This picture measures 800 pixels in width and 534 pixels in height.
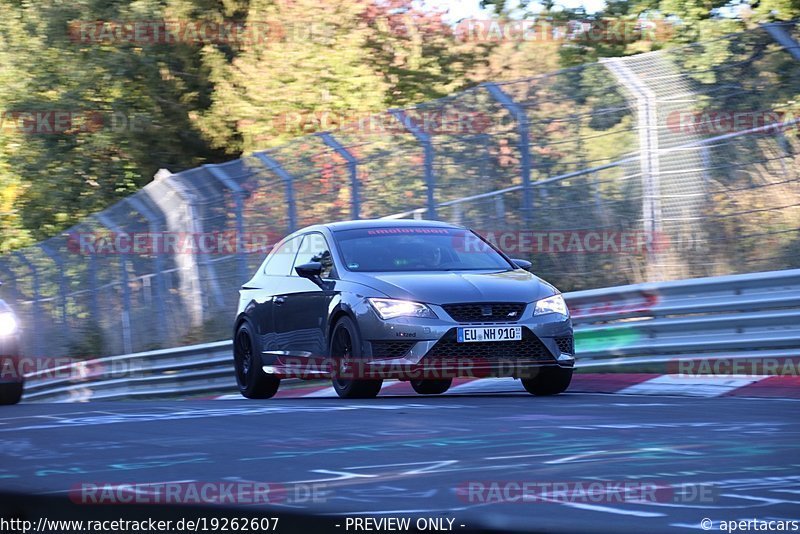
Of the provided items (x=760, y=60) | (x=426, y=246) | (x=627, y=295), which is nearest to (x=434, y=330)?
(x=426, y=246)

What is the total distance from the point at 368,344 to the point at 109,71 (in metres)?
27.0

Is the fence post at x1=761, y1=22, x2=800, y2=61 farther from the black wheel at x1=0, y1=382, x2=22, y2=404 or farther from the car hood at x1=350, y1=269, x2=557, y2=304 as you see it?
the black wheel at x1=0, y1=382, x2=22, y2=404

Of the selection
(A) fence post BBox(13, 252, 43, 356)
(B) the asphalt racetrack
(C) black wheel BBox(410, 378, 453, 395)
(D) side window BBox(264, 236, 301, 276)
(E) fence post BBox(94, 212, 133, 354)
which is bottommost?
(A) fence post BBox(13, 252, 43, 356)

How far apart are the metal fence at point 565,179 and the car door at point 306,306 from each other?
329 centimetres

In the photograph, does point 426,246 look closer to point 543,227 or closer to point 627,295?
point 627,295

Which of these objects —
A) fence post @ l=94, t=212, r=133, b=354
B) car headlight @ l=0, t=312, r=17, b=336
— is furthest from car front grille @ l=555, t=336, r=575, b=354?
fence post @ l=94, t=212, r=133, b=354

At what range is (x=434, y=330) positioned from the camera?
10.5 metres

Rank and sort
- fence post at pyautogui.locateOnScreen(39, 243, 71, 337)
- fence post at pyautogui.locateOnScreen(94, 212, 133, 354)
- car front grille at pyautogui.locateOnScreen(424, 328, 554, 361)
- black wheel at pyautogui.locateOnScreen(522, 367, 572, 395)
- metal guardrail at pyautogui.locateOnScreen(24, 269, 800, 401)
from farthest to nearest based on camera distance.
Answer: fence post at pyautogui.locateOnScreen(39, 243, 71, 337), fence post at pyautogui.locateOnScreen(94, 212, 133, 354), metal guardrail at pyautogui.locateOnScreen(24, 269, 800, 401), black wheel at pyautogui.locateOnScreen(522, 367, 572, 395), car front grille at pyautogui.locateOnScreen(424, 328, 554, 361)

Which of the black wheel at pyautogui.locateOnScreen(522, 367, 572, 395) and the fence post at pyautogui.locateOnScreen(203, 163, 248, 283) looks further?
the fence post at pyautogui.locateOnScreen(203, 163, 248, 283)

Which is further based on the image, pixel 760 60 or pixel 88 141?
pixel 88 141

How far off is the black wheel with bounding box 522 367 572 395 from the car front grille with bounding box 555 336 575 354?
0.15 metres

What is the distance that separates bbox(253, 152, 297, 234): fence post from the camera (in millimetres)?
17578

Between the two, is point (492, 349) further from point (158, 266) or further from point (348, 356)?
point (158, 266)

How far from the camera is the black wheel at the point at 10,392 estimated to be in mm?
13188
